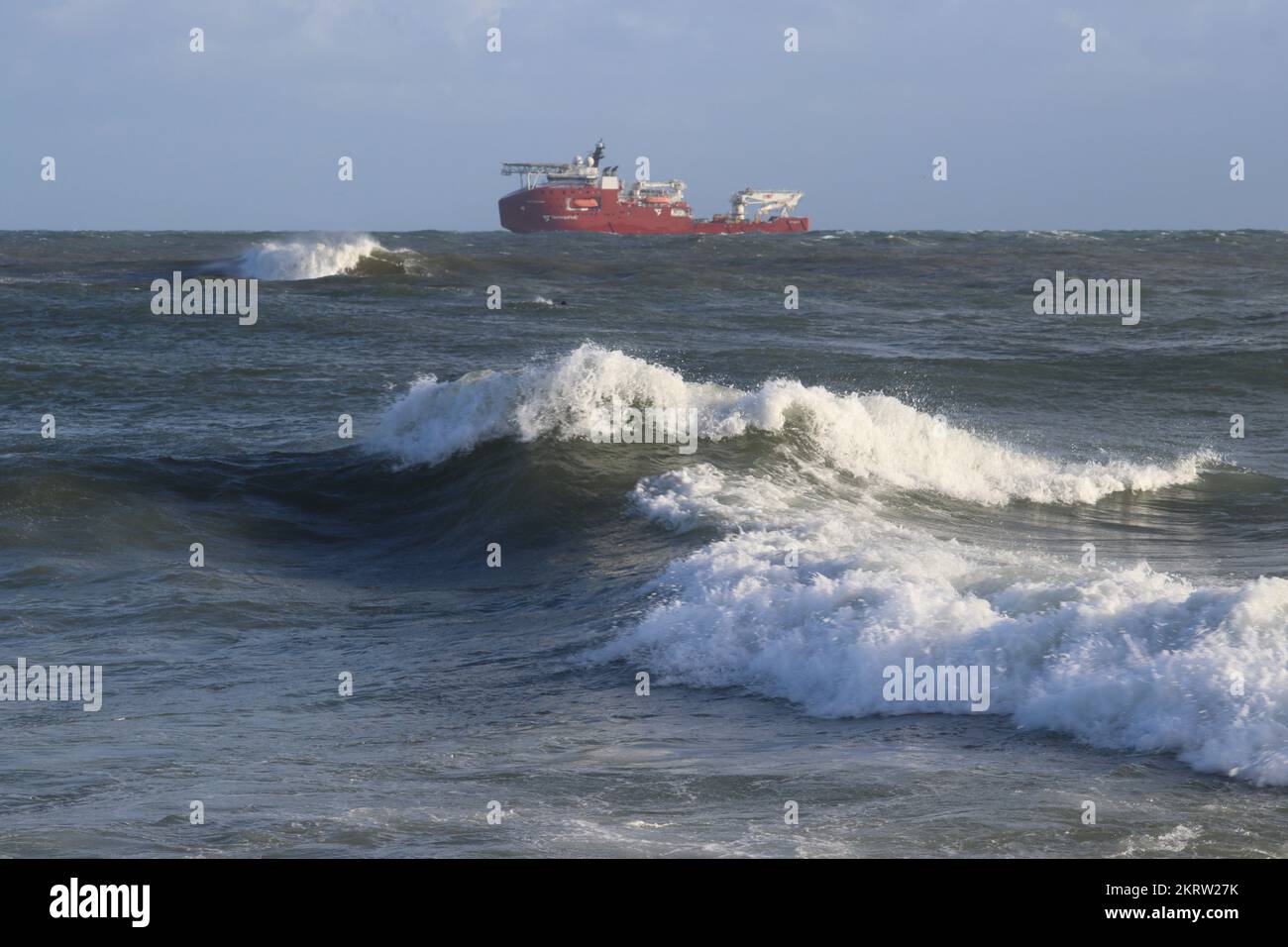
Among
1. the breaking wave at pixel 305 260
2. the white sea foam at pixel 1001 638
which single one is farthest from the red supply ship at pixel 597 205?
the white sea foam at pixel 1001 638

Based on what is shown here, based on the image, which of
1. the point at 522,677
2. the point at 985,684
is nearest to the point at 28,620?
the point at 522,677

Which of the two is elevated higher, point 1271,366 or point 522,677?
point 1271,366

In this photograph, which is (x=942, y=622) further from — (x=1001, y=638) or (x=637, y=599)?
(x=637, y=599)

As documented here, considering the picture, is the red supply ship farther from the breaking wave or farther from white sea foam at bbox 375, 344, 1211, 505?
white sea foam at bbox 375, 344, 1211, 505

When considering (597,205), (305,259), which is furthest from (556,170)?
(305,259)
